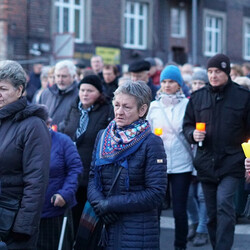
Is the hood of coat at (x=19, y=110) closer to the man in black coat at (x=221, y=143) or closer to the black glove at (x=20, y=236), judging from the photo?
the black glove at (x=20, y=236)

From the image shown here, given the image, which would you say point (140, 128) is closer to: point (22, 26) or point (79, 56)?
point (22, 26)

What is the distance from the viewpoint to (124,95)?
434cm

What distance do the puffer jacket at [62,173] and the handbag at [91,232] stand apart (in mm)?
1297

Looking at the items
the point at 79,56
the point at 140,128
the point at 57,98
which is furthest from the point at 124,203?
the point at 79,56

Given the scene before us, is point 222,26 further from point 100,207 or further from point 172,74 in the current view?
point 100,207

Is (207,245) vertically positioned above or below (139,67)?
below

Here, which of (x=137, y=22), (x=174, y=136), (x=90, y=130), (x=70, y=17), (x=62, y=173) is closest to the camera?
(x=62, y=173)

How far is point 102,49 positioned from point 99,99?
15.6 metres

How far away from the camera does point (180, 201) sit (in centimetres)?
660

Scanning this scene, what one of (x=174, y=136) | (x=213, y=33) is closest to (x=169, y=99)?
(x=174, y=136)

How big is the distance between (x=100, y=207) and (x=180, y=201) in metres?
2.53

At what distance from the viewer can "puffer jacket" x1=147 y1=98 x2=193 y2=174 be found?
6617mm

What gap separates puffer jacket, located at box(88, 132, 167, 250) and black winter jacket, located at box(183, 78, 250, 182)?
5.96ft

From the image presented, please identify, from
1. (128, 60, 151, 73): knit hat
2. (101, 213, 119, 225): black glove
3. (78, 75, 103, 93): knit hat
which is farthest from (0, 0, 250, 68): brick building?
(101, 213, 119, 225): black glove
